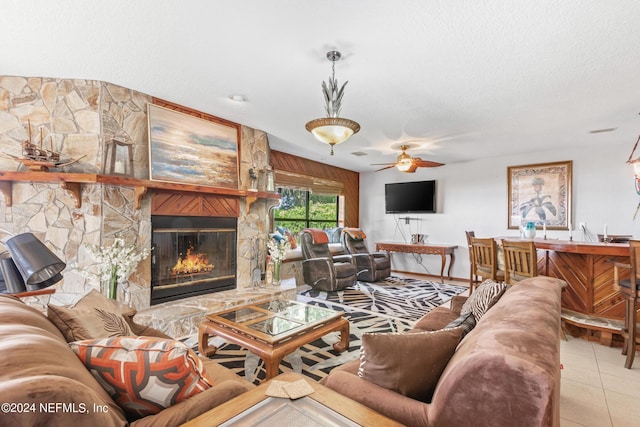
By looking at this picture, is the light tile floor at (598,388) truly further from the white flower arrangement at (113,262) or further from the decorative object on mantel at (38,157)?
the decorative object on mantel at (38,157)

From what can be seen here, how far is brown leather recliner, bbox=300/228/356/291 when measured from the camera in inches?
189

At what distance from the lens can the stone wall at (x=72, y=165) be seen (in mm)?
2777

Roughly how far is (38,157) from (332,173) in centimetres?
503

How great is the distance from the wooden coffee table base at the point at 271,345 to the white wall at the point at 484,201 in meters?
4.39

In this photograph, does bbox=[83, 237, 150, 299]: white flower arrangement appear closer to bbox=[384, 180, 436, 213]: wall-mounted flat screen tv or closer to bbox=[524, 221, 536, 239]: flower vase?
bbox=[524, 221, 536, 239]: flower vase

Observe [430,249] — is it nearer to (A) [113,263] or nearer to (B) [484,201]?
(B) [484,201]

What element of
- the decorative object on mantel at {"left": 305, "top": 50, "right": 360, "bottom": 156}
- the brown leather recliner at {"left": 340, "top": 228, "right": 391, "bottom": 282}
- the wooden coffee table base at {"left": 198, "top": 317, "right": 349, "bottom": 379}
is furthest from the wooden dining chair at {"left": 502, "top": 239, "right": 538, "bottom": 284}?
the brown leather recliner at {"left": 340, "top": 228, "right": 391, "bottom": 282}

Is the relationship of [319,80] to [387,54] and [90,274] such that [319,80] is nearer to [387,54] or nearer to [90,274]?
[387,54]

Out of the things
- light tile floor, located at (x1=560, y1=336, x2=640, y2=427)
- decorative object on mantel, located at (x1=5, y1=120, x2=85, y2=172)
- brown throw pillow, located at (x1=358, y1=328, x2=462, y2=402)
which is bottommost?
light tile floor, located at (x1=560, y1=336, x2=640, y2=427)

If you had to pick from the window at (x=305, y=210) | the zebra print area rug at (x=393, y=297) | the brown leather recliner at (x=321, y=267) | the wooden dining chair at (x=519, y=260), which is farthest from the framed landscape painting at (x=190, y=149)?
the wooden dining chair at (x=519, y=260)

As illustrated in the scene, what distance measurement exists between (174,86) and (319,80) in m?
1.44

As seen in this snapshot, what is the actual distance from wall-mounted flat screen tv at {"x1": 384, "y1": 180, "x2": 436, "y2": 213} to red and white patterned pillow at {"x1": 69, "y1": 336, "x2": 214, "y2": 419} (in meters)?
6.18

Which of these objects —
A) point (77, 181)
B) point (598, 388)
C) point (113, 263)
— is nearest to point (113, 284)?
point (113, 263)

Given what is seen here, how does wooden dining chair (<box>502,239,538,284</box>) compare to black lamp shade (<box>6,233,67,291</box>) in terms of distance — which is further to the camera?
wooden dining chair (<box>502,239,538,284</box>)
